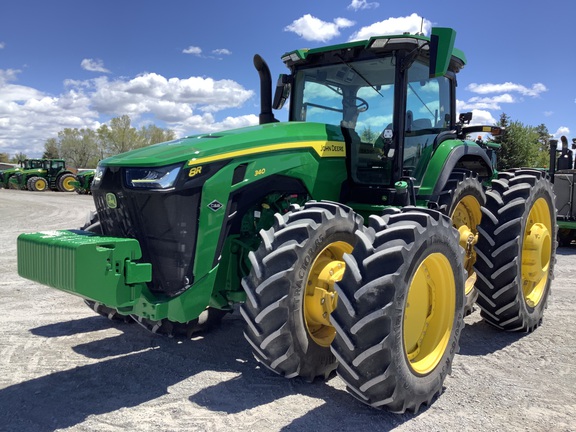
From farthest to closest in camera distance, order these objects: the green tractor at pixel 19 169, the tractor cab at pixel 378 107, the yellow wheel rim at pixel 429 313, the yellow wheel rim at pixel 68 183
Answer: the green tractor at pixel 19 169 < the yellow wheel rim at pixel 68 183 < the tractor cab at pixel 378 107 < the yellow wheel rim at pixel 429 313

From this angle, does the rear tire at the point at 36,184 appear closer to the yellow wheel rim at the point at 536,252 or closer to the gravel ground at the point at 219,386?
the gravel ground at the point at 219,386

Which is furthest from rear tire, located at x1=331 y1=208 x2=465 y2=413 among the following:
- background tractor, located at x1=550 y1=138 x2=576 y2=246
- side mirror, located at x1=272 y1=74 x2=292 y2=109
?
background tractor, located at x1=550 y1=138 x2=576 y2=246

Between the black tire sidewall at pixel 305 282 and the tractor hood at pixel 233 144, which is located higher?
the tractor hood at pixel 233 144

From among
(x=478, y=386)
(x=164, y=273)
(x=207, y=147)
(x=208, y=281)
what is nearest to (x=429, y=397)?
(x=478, y=386)

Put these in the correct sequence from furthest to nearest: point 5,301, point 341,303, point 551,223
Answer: point 5,301 < point 551,223 < point 341,303

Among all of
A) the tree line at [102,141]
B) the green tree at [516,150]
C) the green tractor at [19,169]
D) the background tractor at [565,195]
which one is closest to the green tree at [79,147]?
the tree line at [102,141]

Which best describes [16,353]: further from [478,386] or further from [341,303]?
[478,386]

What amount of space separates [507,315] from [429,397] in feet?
6.25

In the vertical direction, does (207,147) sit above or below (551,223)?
above

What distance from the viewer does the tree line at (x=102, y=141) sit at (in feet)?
222

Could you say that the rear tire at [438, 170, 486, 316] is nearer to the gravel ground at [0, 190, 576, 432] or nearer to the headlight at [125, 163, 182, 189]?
the gravel ground at [0, 190, 576, 432]

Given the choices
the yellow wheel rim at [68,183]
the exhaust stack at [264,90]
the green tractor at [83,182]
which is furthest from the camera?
the yellow wheel rim at [68,183]

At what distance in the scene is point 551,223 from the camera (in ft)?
19.4

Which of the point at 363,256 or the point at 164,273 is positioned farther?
the point at 164,273
